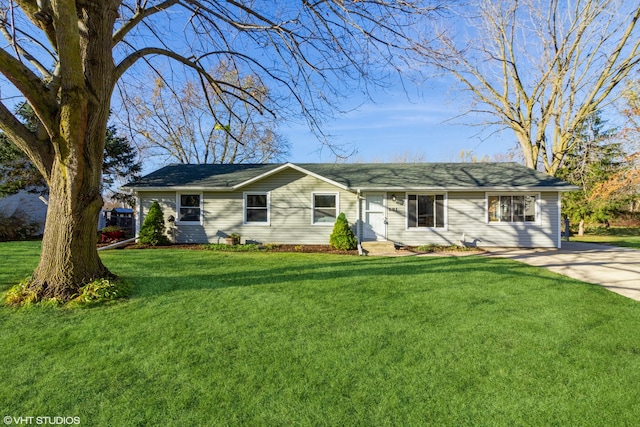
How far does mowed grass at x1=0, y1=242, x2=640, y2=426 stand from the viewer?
2.35 metres

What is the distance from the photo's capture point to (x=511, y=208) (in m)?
12.3

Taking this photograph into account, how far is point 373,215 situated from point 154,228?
8562 mm

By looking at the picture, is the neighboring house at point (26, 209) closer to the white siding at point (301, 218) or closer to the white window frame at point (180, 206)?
the white siding at point (301, 218)

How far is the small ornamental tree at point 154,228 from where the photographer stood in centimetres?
1204

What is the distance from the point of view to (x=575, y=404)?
244 centimetres

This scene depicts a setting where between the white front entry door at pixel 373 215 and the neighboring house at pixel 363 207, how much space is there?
0.13ft

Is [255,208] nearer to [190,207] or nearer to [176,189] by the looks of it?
[190,207]

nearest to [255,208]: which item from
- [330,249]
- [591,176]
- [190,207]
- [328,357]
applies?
[190,207]

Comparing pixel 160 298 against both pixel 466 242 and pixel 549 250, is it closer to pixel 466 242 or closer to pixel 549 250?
pixel 466 242

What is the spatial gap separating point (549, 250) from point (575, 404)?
442 inches

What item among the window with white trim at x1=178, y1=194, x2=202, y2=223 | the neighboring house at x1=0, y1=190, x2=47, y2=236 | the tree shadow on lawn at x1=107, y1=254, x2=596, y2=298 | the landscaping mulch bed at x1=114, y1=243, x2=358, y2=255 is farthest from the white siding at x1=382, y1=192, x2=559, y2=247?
the neighboring house at x1=0, y1=190, x2=47, y2=236

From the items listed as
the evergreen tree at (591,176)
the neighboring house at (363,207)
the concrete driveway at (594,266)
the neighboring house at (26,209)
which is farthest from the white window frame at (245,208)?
the evergreen tree at (591,176)

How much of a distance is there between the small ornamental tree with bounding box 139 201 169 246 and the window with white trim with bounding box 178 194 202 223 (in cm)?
81

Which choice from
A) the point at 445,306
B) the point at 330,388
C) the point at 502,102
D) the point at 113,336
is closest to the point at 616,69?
the point at 502,102
